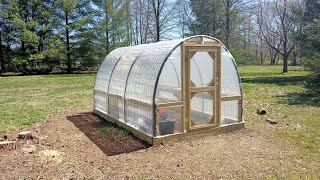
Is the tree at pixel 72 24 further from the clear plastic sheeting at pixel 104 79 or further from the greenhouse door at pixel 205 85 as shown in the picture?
the greenhouse door at pixel 205 85

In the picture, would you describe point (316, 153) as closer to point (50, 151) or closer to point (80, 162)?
point (80, 162)

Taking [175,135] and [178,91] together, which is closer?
[175,135]

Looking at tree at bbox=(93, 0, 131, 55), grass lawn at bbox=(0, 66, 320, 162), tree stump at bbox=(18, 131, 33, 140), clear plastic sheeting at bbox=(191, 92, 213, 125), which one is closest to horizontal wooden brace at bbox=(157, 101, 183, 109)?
clear plastic sheeting at bbox=(191, 92, 213, 125)

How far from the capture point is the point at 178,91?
251 inches

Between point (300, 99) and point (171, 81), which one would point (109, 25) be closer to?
point (300, 99)

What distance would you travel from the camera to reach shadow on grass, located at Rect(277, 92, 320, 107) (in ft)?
34.5

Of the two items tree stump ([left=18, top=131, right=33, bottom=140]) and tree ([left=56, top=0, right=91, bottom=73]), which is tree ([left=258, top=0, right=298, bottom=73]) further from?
tree ([left=56, top=0, right=91, bottom=73])

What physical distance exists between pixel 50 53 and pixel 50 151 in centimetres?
2565

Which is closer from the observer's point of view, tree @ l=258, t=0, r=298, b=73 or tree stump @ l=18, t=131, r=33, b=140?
tree stump @ l=18, t=131, r=33, b=140

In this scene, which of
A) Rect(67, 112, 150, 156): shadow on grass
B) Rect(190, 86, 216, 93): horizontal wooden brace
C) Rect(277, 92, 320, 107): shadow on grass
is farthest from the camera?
Rect(277, 92, 320, 107): shadow on grass

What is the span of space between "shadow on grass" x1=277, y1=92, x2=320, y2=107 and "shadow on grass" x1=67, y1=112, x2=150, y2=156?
6.87m

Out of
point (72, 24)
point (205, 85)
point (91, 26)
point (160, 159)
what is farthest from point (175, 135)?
point (91, 26)

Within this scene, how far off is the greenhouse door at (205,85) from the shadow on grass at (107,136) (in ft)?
4.62

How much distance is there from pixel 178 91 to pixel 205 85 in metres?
0.77
